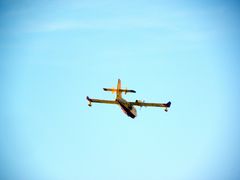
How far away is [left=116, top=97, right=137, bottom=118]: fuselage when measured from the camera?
51188 mm

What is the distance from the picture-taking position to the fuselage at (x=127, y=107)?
5119 centimetres

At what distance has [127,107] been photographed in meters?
52.6

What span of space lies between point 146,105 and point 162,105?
297 centimetres

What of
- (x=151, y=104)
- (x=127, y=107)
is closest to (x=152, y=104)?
(x=151, y=104)

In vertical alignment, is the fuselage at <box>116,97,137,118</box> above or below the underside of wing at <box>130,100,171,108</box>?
below

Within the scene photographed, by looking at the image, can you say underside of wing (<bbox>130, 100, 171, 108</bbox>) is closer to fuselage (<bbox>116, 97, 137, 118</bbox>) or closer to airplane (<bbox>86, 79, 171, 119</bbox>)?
airplane (<bbox>86, 79, 171, 119</bbox>)

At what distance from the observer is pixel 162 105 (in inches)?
2119

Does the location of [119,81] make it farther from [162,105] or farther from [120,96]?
[162,105]

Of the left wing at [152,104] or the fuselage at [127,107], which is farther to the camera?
the left wing at [152,104]

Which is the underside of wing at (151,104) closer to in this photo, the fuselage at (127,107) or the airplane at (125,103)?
the airplane at (125,103)

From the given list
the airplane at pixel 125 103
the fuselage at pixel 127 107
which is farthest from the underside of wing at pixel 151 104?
the fuselage at pixel 127 107

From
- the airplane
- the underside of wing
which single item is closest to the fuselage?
the airplane

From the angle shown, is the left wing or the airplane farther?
the left wing
